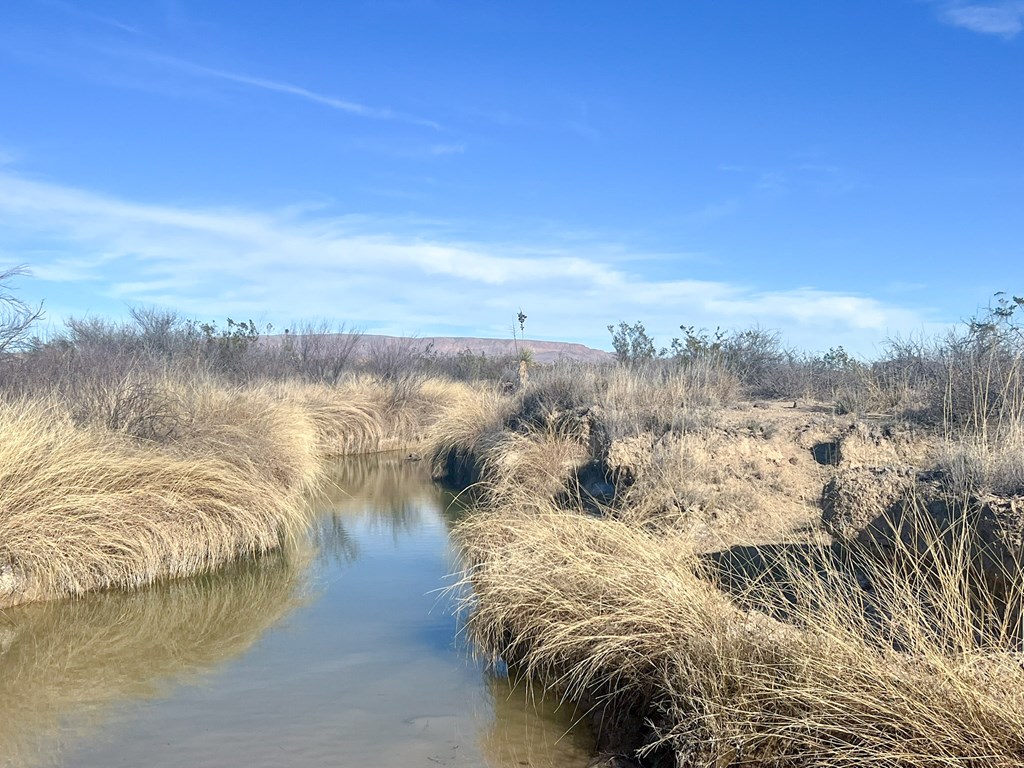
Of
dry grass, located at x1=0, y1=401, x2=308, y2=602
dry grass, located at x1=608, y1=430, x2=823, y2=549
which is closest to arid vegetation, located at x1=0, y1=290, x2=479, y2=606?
dry grass, located at x1=0, y1=401, x2=308, y2=602

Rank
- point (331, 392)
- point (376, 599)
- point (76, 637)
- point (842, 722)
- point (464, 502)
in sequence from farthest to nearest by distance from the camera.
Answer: point (331, 392)
point (464, 502)
point (376, 599)
point (76, 637)
point (842, 722)

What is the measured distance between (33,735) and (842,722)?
16.2 ft

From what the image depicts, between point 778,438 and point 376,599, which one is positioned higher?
point 778,438

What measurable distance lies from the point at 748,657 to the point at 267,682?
12.3 ft

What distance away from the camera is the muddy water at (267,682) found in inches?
211

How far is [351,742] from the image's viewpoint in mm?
5445

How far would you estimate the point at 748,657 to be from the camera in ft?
15.1

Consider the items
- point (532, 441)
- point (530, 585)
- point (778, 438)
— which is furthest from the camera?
point (532, 441)

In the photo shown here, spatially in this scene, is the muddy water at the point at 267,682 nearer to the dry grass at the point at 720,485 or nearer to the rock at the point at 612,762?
the rock at the point at 612,762

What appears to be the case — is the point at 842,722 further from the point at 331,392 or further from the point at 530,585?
the point at 331,392

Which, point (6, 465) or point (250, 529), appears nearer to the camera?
point (6, 465)

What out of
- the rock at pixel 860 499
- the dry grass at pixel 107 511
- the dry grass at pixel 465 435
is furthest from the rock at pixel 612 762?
the dry grass at pixel 465 435

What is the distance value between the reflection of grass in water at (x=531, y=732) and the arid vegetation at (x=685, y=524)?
0.52 feet

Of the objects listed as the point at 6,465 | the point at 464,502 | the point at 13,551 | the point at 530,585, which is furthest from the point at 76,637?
the point at 464,502
